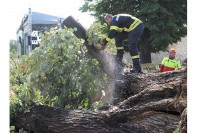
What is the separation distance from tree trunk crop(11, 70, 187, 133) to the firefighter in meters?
1.26

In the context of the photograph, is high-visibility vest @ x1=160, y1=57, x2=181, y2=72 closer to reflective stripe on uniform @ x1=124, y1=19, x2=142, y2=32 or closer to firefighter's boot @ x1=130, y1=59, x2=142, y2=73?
firefighter's boot @ x1=130, y1=59, x2=142, y2=73

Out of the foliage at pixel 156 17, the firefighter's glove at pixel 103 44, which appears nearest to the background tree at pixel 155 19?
the foliage at pixel 156 17

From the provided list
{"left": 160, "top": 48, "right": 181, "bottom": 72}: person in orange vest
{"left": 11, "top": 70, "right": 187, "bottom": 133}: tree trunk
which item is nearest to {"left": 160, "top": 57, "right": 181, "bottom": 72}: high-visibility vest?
{"left": 160, "top": 48, "right": 181, "bottom": 72}: person in orange vest

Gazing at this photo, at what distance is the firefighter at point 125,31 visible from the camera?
360 centimetres

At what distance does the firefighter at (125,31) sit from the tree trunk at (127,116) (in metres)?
1.26

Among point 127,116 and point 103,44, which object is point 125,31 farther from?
point 127,116

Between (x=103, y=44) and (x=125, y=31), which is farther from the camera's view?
(x=125, y=31)

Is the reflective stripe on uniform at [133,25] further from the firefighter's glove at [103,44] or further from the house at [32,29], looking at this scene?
the house at [32,29]

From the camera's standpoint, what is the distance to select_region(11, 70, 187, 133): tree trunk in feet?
6.68

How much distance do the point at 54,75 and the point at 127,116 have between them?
0.87 meters

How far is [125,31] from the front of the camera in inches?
151

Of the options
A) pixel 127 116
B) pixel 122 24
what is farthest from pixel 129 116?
pixel 122 24

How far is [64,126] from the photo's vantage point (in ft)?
7.54

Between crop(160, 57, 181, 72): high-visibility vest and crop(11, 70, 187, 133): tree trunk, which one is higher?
crop(160, 57, 181, 72): high-visibility vest
